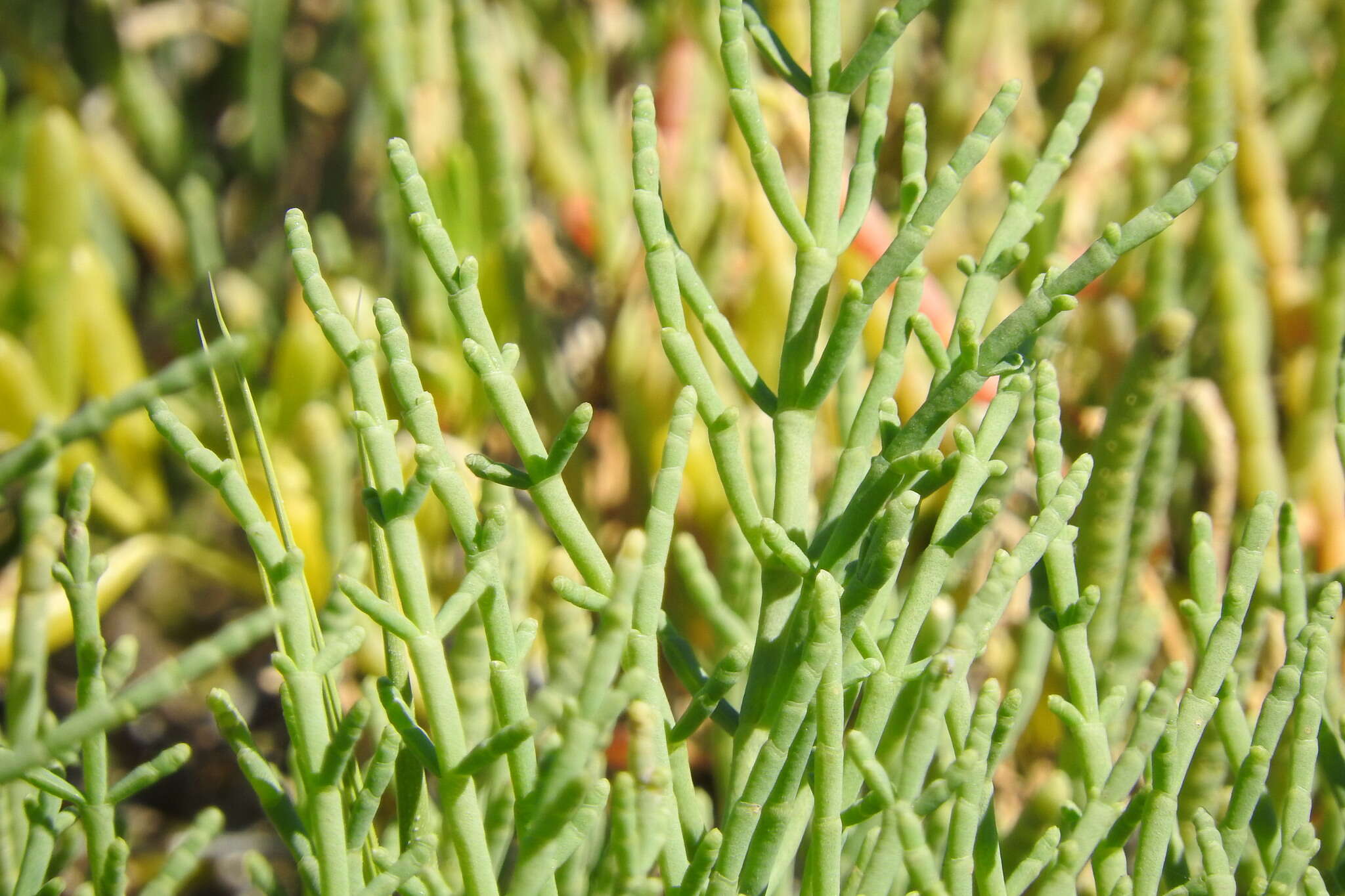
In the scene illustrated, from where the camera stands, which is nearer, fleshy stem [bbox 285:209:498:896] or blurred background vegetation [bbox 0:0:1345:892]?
fleshy stem [bbox 285:209:498:896]

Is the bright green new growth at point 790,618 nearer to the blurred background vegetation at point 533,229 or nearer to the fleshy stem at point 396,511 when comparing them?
the fleshy stem at point 396,511

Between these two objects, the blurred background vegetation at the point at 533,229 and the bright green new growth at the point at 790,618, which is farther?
the blurred background vegetation at the point at 533,229

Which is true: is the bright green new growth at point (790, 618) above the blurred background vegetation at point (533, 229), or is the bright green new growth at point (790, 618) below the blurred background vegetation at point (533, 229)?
below

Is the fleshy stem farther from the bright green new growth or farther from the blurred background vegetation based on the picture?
the blurred background vegetation

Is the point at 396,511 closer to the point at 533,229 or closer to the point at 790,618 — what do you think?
the point at 790,618

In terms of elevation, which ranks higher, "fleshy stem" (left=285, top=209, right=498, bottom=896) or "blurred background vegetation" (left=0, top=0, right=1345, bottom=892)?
"blurred background vegetation" (left=0, top=0, right=1345, bottom=892)

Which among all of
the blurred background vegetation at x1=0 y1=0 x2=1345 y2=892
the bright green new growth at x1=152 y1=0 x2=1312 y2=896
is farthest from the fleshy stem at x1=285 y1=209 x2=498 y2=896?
the blurred background vegetation at x1=0 y1=0 x2=1345 y2=892

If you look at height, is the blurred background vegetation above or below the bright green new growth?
above

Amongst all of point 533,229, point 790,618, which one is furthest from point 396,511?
point 533,229

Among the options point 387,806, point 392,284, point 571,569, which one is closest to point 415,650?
point 571,569

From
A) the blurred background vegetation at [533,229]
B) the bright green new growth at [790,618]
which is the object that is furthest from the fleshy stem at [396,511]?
the blurred background vegetation at [533,229]
